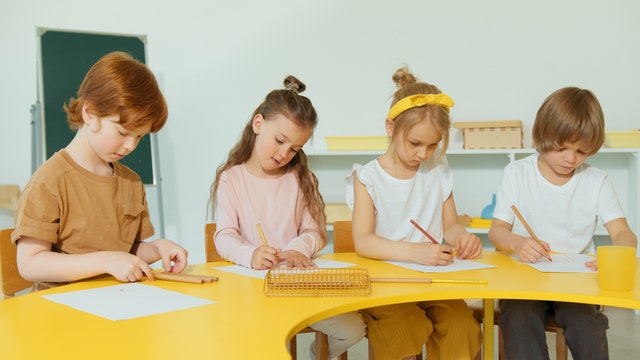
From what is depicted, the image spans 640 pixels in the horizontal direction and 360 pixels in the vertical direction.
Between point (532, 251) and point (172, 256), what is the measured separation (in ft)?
2.83

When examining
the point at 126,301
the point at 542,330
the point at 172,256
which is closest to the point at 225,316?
the point at 126,301

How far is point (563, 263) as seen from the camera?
1.46m

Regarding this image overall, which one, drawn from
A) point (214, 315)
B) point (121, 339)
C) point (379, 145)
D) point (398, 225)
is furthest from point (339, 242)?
point (379, 145)

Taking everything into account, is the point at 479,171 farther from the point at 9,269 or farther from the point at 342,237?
the point at 9,269

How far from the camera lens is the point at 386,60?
3615mm

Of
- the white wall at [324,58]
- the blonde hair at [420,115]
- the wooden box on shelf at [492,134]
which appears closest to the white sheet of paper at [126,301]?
the blonde hair at [420,115]

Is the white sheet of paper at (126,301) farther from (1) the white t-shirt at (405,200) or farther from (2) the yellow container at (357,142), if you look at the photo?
(2) the yellow container at (357,142)

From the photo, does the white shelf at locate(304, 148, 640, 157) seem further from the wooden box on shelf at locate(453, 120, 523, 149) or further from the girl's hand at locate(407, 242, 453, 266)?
the girl's hand at locate(407, 242, 453, 266)

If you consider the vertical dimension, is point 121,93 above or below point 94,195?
above

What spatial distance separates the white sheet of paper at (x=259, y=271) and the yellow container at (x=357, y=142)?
5.99 ft

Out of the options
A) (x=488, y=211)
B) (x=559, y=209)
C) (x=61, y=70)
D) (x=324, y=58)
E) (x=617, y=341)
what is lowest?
(x=617, y=341)

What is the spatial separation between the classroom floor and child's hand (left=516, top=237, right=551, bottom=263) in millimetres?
1213

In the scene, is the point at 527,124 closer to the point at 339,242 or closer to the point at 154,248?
the point at 339,242

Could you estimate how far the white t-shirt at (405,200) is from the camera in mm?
1792
